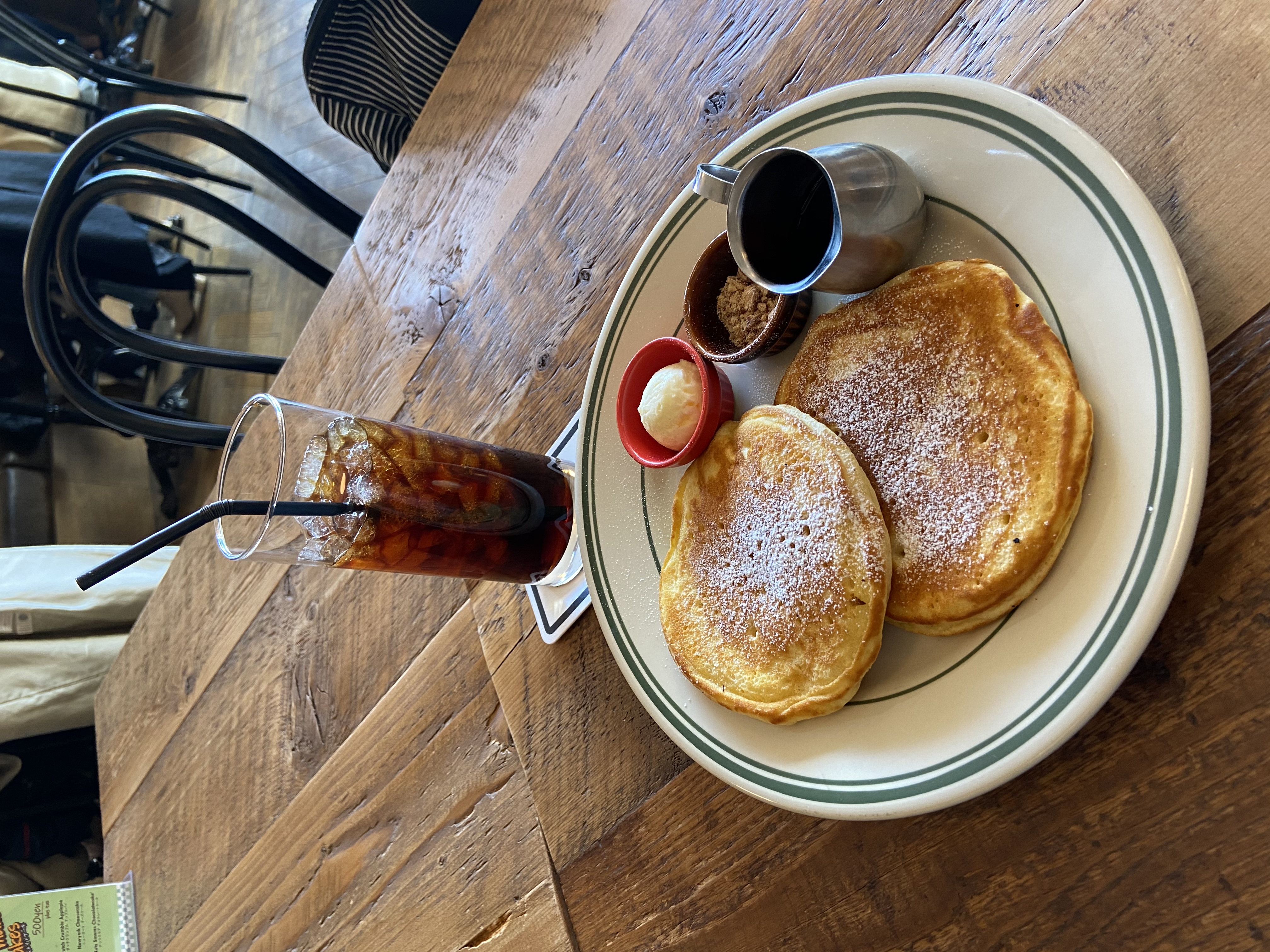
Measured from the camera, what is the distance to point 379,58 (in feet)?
5.86

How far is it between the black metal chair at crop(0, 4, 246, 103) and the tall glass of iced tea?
2532mm

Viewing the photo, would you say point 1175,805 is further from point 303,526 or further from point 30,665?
point 30,665

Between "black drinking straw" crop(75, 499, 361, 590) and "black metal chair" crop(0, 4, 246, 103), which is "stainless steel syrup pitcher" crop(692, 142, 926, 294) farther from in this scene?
"black metal chair" crop(0, 4, 246, 103)

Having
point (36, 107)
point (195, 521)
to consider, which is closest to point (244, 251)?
point (36, 107)

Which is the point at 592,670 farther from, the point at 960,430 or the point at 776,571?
the point at 960,430

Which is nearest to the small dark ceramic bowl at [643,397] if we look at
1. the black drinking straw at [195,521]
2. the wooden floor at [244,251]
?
the black drinking straw at [195,521]

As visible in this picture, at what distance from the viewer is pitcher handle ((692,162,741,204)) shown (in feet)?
2.72

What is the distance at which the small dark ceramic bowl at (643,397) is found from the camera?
37.4 inches

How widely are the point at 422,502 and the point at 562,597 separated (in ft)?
0.82

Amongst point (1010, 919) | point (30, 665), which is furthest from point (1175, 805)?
point (30, 665)

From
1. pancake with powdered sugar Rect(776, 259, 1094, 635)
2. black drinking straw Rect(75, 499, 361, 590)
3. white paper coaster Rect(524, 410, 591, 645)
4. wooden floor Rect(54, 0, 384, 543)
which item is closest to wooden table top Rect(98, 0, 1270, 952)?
white paper coaster Rect(524, 410, 591, 645)

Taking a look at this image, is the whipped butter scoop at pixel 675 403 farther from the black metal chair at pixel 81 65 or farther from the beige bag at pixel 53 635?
the black metal chair at pixel 81 65

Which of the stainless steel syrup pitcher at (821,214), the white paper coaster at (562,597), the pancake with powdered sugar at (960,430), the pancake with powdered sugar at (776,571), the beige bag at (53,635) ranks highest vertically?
the stainless steel syrup pitcher at (821,214)

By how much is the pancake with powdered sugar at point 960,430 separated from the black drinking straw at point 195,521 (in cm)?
61
